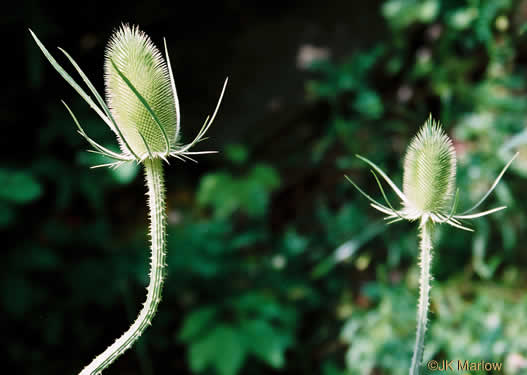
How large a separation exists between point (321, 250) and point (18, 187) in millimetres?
1202

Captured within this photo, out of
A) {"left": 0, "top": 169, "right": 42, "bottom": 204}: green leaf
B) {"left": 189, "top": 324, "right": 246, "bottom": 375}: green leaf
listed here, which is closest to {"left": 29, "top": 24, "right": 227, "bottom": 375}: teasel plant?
{"left": 0, "top": 169, "right": 42, "bottom": 204}: green leaf

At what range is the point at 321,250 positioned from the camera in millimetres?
2215

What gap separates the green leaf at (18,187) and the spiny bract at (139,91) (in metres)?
1.23

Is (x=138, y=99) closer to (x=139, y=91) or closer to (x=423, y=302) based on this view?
(x=139, y=91)

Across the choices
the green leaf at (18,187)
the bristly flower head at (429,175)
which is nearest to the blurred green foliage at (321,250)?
the green leaf at (18,187)

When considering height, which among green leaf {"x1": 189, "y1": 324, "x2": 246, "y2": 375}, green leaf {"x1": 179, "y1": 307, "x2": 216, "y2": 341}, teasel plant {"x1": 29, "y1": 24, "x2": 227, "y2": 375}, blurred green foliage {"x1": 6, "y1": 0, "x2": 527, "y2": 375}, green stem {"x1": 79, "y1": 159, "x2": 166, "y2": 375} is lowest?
green stem {"x1": 79, "y1": 159, "x2": 166, "y2": 375}

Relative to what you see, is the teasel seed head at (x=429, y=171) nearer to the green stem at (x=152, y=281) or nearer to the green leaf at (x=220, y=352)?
the green stem at (x=152, y=281)

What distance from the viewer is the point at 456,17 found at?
1818 millimetres

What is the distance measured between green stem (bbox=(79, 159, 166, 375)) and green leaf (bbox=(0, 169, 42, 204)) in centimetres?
125

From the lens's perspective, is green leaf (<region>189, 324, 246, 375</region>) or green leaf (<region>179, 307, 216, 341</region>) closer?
green leaf (<region>189, 324, 246, 375</region>)

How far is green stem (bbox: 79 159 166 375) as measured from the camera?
0.41 meters

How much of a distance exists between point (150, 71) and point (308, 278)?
1.77m

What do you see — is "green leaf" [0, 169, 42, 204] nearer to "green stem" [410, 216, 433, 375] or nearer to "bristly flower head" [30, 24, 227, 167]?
"bristly flower head" [30, 24, 227, 167]

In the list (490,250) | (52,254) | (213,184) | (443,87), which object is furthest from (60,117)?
(490,250)
